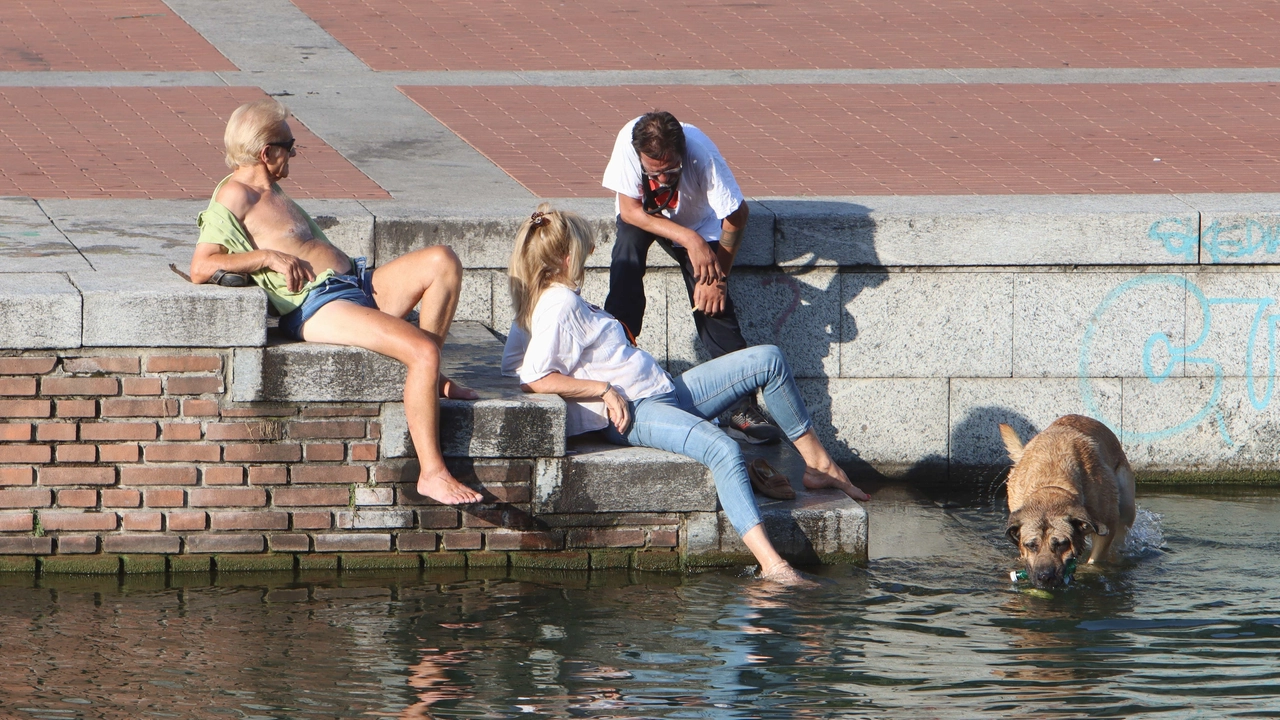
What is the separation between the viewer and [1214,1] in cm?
1352

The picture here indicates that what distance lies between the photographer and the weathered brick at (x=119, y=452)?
18.5 feet

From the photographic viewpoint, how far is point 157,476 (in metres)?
5.67

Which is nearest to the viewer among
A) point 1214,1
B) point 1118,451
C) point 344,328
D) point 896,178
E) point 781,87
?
point 344,328

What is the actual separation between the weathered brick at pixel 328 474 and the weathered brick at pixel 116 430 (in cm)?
55

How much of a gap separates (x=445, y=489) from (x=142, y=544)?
1167 mm

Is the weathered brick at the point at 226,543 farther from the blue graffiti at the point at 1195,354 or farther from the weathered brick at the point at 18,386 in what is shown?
the blue graffiti at the point at 1195,354

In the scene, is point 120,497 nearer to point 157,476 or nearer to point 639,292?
point 157,476

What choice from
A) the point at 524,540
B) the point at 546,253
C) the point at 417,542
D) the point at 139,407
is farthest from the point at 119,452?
the point at 546,253

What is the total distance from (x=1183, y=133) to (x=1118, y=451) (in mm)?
3665

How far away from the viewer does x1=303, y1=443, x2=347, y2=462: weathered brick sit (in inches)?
226

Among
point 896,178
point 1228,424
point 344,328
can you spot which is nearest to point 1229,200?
point 1228,424

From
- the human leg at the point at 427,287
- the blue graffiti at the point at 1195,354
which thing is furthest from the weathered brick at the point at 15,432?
the blue graffiti at the point at 1195,354

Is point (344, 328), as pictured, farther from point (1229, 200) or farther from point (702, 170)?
point (1229, 200)

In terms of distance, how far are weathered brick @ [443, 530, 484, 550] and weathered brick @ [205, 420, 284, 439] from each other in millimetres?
748
